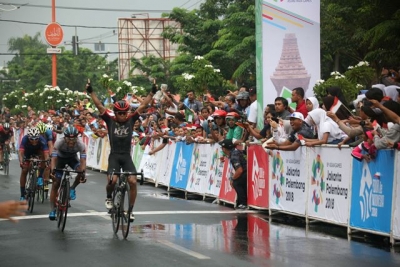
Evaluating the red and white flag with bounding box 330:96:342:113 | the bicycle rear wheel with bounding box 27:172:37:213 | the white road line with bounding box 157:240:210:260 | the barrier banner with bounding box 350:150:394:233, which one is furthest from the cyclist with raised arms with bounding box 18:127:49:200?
the barrier banner with bounding box 350:150:394:233

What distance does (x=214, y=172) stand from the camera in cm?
2141

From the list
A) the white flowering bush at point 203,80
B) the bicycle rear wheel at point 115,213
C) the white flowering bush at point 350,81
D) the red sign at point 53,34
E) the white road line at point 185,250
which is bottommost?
the white road line at point 185,250

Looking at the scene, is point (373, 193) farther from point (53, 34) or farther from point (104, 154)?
point (53, 34)

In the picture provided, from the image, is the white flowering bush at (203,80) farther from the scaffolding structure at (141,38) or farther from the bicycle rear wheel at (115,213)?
the scaffolding structure at (141,38)

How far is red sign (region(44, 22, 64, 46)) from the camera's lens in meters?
85.1

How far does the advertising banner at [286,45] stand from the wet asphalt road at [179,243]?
323 cm

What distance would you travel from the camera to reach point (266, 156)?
18.5m

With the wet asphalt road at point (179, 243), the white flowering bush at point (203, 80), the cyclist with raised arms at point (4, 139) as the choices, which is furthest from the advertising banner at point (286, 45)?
the cyclist with raised arms at point (4, 139)

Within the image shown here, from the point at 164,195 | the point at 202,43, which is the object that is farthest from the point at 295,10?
the point at 202,43

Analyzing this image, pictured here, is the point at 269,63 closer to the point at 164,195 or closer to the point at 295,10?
the point at 295,10

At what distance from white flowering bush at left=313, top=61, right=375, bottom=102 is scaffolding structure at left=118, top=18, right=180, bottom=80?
2397 inches

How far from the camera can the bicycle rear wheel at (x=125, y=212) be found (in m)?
14.3

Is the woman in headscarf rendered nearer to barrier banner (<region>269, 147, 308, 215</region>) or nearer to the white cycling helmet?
barrier banner (<region>269, 147, 308, 215</region>)

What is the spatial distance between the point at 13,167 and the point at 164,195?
1588cm
